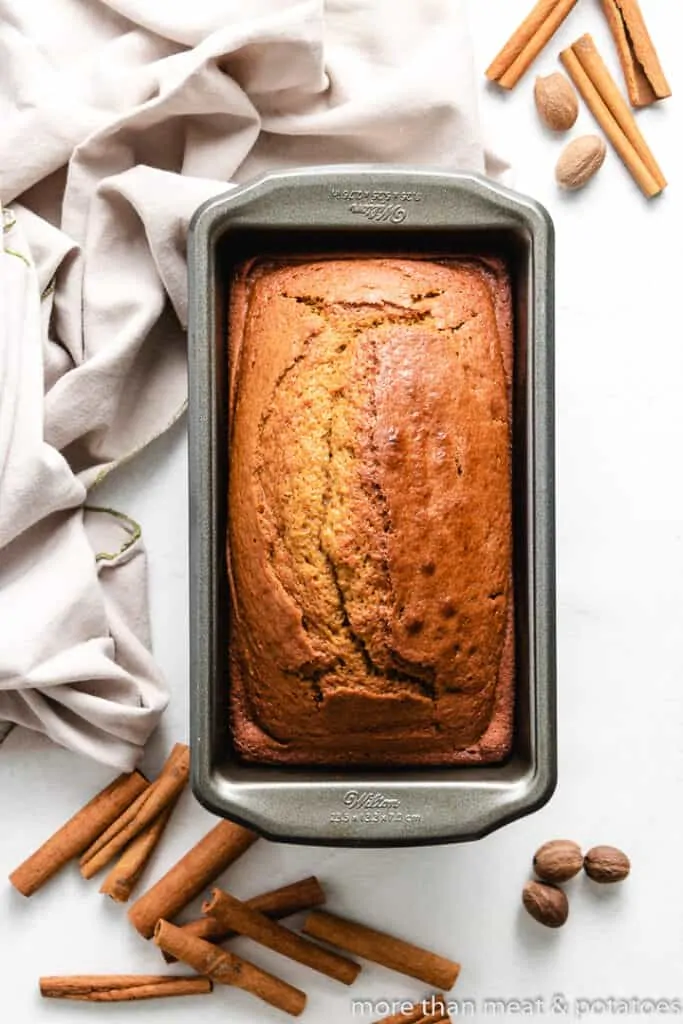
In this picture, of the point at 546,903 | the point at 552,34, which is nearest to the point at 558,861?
the point at 546,903

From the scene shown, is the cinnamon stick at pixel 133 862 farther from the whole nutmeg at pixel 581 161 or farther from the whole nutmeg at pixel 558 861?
the whole nutmeg at pixel 581 161

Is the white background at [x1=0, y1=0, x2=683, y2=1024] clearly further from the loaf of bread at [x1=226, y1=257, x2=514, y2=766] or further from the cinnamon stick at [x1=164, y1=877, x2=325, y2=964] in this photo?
the loaf of bread at [x1=226, y1=257, x2=514, y2=766]

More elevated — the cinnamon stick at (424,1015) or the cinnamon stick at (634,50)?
the cinnamon stick at (634,50)

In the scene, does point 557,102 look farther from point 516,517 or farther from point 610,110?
point 516,517

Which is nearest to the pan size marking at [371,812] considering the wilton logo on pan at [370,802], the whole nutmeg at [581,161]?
the wilton logo on pan at [370,802]

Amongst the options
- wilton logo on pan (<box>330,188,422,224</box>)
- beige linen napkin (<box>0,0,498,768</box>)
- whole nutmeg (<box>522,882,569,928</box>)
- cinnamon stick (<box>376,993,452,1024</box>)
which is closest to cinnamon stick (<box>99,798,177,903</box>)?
beige linen napkin (<box>0,0,498,768</box>)
